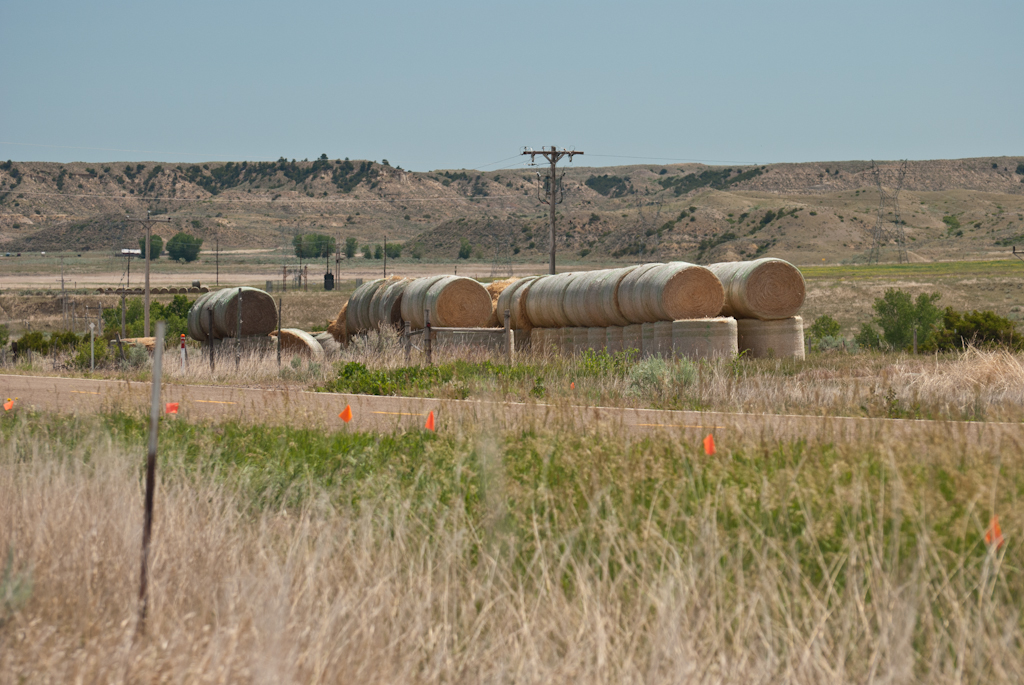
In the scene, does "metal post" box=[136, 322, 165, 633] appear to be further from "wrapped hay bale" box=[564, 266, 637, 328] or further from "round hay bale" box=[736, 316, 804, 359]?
"wrapped hay bale" box=[564, 266, 637, 328]

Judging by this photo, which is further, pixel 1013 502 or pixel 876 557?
pixel 1013 502

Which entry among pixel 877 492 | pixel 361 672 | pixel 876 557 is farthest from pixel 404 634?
pixel 877 492

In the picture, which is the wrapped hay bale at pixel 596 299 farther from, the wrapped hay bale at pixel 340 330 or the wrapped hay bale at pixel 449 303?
the wrapped hay bale at pixel 340 330

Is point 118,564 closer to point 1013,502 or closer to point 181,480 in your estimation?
point 181,480

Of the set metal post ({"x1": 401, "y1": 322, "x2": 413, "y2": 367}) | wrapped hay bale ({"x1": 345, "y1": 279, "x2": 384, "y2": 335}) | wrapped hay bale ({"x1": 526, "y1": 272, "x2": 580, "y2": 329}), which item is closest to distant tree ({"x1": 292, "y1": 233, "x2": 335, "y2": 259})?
wrapped hay bale ({"x1": 345, "y1": 279, "x2": 384, "y2": 335})

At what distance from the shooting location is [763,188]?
175250mm

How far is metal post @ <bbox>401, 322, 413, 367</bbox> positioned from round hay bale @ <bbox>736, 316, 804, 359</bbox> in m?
6.88

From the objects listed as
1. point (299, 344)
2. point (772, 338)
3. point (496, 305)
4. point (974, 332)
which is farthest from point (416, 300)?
point (974, 332)

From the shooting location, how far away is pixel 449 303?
23672mm

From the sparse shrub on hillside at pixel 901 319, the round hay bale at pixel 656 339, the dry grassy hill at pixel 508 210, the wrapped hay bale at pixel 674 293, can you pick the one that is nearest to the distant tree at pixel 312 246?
the dry grassy hill at pixel 508 210

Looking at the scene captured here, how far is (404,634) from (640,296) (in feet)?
53.5

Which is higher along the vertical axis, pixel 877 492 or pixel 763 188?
pixel 763 188

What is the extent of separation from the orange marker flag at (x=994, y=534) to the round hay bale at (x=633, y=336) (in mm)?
15984

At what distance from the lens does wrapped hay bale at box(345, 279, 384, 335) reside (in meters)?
27.7
